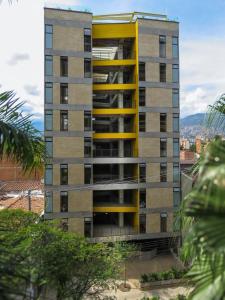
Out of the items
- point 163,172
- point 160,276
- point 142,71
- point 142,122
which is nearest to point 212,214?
point 160,276

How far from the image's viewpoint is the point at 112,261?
45.2 ft

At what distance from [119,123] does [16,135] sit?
20755mm

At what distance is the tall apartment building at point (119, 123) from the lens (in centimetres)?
2209

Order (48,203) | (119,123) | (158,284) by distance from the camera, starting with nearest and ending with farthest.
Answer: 1. (158,284)
2. (48,203)
3. (119,123)

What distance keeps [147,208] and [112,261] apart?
958 cm

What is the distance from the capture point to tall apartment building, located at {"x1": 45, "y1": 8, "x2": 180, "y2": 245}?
72.5 ft

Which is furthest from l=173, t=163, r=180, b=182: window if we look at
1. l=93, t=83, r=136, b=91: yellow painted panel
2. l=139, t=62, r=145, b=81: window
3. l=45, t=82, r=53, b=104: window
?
l=45, t=82, r=53, b=104: window

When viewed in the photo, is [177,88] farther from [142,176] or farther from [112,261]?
[112,261]

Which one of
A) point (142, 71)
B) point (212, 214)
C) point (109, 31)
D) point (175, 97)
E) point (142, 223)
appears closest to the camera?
point (212, 214)

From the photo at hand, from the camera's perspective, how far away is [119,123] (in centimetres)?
2470

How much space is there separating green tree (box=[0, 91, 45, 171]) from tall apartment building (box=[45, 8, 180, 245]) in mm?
17315

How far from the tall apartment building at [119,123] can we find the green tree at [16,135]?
17315 mm

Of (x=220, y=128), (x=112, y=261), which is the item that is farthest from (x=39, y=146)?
(x=112, y=261)

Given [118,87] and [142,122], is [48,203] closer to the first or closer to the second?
[142,122]
